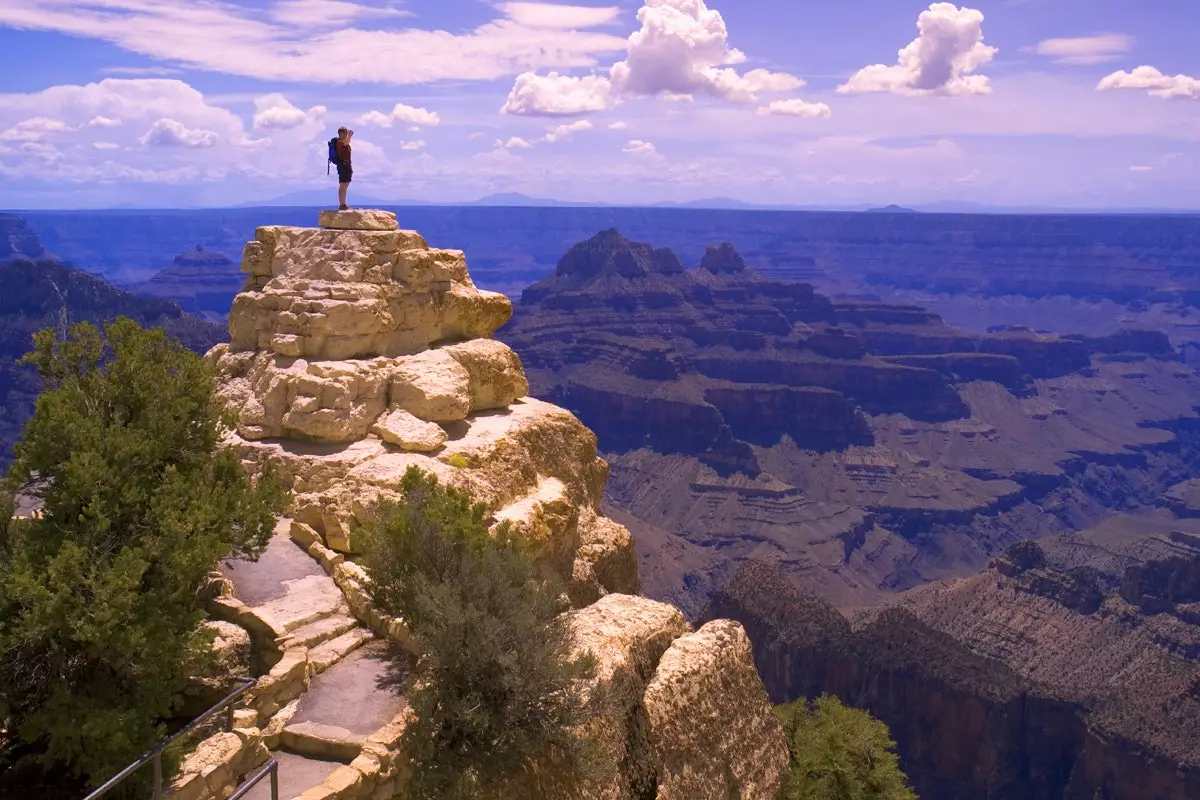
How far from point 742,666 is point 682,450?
13481 centimetres

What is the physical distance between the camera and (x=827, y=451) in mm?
159000

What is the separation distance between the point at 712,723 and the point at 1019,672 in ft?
181

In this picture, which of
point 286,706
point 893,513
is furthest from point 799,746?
point 893,513

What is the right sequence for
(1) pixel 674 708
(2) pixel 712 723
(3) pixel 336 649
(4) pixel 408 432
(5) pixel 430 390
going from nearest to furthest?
(3) pixel 336 649 → (1) pixel 674 708 → (2) pixel 712 723 → (4) pixel 408 432 → (5) pixel 430 390

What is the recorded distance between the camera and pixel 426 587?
11688 mm

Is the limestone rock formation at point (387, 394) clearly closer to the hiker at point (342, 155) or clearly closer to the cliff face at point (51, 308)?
the hiker at point (342, 155)

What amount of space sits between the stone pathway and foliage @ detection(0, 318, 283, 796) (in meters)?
1.25

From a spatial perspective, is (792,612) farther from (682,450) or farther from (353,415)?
(682,450)

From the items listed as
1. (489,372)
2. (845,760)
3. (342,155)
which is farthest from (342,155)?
(845,760)

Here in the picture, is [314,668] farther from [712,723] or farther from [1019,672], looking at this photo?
[1019,672]

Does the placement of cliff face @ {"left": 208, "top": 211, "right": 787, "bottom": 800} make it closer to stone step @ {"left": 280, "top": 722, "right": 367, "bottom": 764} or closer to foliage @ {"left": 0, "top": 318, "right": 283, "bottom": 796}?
stone step @ {"left": 280, "top": 722, "right": 367, "bottom": 764}

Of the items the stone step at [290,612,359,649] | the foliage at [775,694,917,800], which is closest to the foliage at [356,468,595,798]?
the stone step at [290,612,359,649]

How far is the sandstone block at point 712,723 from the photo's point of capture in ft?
44.7

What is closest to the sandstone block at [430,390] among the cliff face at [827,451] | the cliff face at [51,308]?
the cliff face at [827,451]
